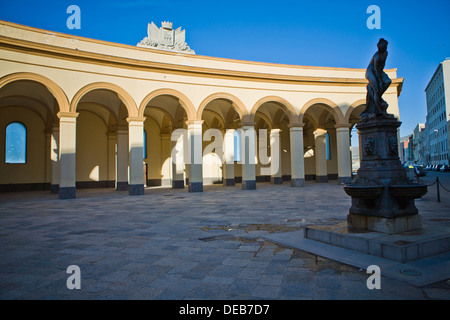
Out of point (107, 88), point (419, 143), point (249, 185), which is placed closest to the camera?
point (107, 88)

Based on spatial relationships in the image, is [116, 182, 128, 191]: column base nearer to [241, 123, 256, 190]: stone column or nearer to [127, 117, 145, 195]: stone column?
[127, 117, 145, 195]: stone column

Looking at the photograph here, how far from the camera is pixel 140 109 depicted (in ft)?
51.4

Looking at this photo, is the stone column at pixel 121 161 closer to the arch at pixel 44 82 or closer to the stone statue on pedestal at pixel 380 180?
the arch at pixel 44 82

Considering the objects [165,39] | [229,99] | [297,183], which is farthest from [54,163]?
[297,183]

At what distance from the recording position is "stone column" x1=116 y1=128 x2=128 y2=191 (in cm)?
1910

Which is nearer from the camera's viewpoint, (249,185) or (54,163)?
(54,163)

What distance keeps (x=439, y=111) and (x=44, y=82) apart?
194 feet

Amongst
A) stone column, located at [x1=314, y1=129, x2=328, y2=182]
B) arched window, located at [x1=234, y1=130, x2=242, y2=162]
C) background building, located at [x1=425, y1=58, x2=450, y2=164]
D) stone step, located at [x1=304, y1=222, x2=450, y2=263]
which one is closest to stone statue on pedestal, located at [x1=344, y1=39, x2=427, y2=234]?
stone step, located at [x1=304, y1=222, x2=450, y2=263]

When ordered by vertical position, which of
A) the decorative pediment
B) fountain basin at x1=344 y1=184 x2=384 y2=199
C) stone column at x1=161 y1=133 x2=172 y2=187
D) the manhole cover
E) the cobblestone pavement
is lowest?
the manhole cover

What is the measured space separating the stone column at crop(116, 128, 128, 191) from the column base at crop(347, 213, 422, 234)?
16.7 m

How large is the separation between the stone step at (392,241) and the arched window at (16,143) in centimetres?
2125

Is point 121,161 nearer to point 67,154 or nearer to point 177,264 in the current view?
point 67,154

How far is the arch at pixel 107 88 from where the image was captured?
14164 millimetres
